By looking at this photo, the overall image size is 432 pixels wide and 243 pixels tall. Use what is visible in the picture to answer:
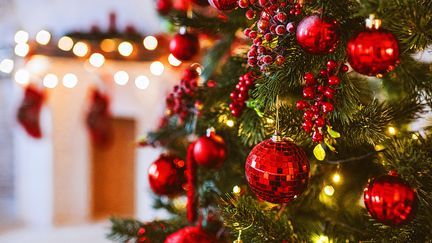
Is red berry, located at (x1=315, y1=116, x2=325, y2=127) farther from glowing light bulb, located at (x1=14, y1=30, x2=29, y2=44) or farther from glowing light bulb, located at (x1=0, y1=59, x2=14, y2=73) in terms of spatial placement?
glowing light bulb, located at (x1=0, y1=59, x2=14, y2=73)

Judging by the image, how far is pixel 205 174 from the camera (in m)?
1.01

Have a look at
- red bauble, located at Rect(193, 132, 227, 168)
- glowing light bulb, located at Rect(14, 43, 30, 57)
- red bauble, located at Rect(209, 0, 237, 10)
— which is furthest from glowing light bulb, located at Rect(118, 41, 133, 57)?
red bauble, located at Rect(209, 0, 237, 10)

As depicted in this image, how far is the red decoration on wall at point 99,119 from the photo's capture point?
3074mm

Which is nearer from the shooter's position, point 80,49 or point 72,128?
point 80,49

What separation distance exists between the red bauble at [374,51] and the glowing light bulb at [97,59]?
1.98 meters

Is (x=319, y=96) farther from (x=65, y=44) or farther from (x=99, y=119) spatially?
(x=99, y=119)

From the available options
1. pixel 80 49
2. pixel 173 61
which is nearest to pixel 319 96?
pixel 173 61

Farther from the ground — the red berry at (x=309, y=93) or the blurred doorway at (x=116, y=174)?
the red berry at (x=309, y=93)

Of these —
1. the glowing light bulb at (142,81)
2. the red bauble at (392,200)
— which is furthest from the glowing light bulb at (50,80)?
the red bauble at (392,200)

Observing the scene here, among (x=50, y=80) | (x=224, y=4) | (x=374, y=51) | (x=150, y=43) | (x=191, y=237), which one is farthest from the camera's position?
(x=50, y=80)

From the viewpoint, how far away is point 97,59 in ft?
7.85

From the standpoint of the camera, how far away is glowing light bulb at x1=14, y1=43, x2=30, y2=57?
2.52 metres

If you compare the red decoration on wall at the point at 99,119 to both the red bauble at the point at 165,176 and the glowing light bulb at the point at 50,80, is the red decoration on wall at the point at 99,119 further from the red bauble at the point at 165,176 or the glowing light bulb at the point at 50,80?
the red bauble at the point at 165,176

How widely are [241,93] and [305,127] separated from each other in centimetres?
17
